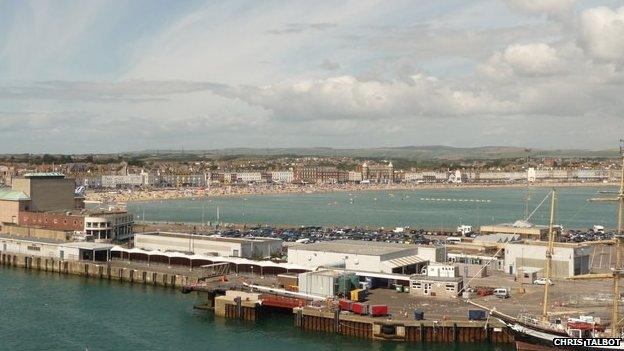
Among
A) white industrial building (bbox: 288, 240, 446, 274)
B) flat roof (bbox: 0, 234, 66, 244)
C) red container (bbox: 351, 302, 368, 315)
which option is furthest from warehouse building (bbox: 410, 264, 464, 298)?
flat roof (bbox: 0, 234, 66, 244)

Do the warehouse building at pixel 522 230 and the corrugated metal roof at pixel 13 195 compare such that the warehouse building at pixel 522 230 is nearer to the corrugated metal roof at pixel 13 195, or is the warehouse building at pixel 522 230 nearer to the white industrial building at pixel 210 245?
the white industrial building at pixel 210 245

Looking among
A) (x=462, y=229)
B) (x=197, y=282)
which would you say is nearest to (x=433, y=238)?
(x=462, y=229)

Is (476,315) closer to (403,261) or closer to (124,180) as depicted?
(403,261)

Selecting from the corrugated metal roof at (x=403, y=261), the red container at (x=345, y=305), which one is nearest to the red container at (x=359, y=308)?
the red container at (x=345, y=305)

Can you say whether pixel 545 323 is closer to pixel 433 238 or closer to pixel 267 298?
pixel 267 298

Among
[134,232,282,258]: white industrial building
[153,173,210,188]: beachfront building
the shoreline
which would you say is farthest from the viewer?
[153,173,210,188]: beachfront building

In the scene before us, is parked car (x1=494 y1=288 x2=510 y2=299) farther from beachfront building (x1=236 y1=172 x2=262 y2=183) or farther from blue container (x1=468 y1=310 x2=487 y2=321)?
beachfront building (x1=236 y1=172 x2=262 y2=183)
